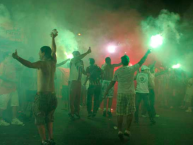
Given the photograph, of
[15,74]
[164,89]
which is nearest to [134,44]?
[164,89]

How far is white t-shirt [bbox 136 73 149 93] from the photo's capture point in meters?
5.90

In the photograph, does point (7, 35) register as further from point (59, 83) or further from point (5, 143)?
point (5, 143)

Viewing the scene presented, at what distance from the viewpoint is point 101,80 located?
22.8 feet

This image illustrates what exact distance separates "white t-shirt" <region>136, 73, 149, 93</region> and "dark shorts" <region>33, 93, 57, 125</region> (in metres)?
3.30

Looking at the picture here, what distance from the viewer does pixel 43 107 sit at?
3.25m

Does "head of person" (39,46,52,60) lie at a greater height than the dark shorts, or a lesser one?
greater

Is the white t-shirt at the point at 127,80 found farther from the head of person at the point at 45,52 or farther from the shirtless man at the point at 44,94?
the head of person at the point at 45,52

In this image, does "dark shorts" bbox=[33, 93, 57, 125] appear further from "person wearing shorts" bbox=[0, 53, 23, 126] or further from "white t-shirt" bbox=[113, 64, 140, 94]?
"person wearing shorts" bbox=[0, 53, 23, 126]

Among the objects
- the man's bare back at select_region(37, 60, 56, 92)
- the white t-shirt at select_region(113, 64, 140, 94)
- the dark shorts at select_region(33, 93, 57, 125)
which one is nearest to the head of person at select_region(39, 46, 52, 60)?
the man's bare back at select_region(37, 60, 56, 92)

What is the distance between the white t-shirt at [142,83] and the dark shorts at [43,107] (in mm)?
3296

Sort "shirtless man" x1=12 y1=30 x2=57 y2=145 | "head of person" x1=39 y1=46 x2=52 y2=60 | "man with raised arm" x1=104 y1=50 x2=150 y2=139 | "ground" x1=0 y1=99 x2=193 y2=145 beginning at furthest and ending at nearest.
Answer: "man with raised arm" x1=104 y1=50 x2=150 y2=139, "ground" x1=0 y1=99 x2=193 y2=145, "head of person" x1=39 y1=46 x2=52 y2=60, "shirtless man" x1=12 y1=30 x2=57 y2=145

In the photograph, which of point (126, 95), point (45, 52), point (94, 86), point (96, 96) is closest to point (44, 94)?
point (45, 52)

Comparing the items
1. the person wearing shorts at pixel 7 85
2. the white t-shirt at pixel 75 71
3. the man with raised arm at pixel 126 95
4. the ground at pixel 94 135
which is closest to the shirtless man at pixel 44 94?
the ground at pixel 94 135

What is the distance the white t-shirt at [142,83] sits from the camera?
19.4 feet
